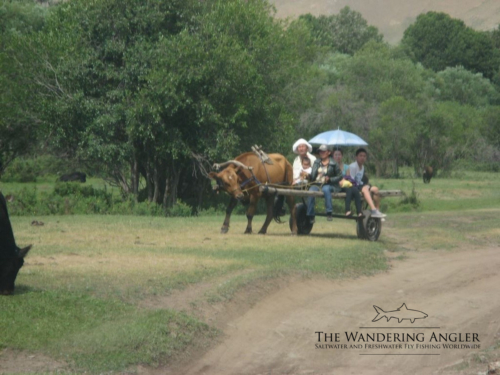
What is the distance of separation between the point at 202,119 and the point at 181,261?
1422 centimetres

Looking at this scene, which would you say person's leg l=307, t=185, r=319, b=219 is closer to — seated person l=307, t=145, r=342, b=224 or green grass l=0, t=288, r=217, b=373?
seated person l=307, t=145, r=342, b=224

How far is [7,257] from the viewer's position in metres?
11.1

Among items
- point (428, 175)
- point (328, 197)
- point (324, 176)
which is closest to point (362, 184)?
point (324, 176)

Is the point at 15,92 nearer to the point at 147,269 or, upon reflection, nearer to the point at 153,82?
the point at 153,82

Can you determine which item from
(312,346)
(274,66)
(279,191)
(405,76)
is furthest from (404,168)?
(312,346)

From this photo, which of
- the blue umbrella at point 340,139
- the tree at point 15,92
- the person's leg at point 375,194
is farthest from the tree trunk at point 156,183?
the person's leg at point 375,194

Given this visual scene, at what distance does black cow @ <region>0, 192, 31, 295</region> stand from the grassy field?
0.23m

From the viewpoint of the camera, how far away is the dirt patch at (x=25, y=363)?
8843 mm

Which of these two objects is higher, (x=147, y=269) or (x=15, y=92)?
(x=15, y=92)

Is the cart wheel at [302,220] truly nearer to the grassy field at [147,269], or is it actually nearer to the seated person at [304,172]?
the grassy field at [147,269]

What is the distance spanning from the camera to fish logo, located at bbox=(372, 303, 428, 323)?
11.4 m

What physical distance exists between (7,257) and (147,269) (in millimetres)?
2949

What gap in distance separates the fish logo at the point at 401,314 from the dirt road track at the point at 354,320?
0.10 metres

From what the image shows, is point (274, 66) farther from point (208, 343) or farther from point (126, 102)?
point (208, 343)
